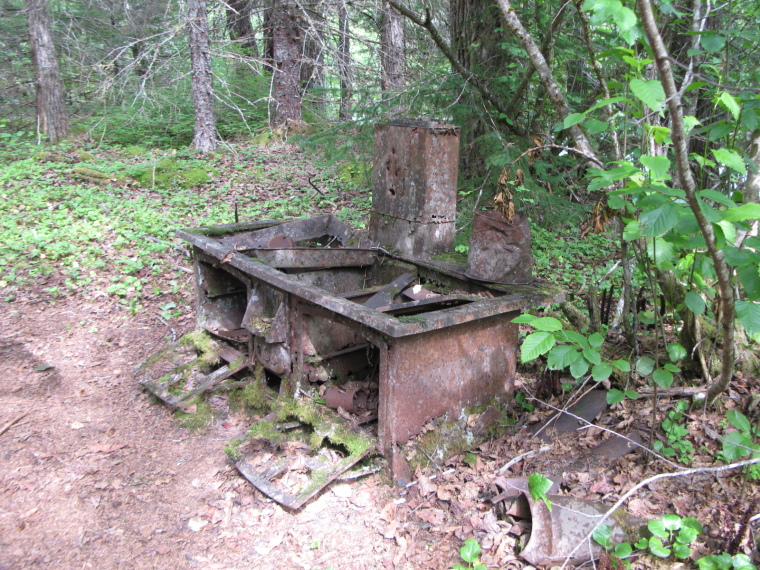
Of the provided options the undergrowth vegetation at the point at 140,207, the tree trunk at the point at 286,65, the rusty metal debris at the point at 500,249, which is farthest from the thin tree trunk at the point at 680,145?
the tree trunk at the point at 286,65

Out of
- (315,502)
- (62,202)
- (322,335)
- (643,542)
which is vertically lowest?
(315,502)

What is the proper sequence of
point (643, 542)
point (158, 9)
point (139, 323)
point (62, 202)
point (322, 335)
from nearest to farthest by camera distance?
point (643, 542)
point (322, 335)
point (139, 323)
point (62, 202)
point (158, 9)

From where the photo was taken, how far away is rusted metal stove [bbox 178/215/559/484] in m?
3.36

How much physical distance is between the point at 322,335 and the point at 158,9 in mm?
14047

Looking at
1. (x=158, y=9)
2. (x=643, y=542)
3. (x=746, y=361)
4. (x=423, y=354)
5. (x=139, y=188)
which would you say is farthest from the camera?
(x=158, y=9)

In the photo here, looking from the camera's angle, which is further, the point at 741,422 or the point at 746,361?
the point at 746,361

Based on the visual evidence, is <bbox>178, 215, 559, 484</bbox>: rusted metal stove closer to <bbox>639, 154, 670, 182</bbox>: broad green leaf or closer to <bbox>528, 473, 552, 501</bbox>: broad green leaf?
<bbox>528, 473, 552, 501</bbox>: broad green leaf

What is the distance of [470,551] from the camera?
2.80 m

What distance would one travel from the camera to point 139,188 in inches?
375

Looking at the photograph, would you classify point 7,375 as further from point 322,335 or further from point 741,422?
point 741,422

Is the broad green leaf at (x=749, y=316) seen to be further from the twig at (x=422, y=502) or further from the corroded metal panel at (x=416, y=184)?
the corroded metal panel at (x=416, y=184)

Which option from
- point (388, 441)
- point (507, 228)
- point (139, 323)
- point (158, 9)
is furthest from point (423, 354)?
point (158, 9)

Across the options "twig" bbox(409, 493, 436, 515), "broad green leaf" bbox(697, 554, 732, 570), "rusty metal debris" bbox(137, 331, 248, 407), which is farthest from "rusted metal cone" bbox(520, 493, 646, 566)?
"rusty metal debris" bbox(137, 331, 248, 407)

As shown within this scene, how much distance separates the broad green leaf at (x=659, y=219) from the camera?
2230mm
